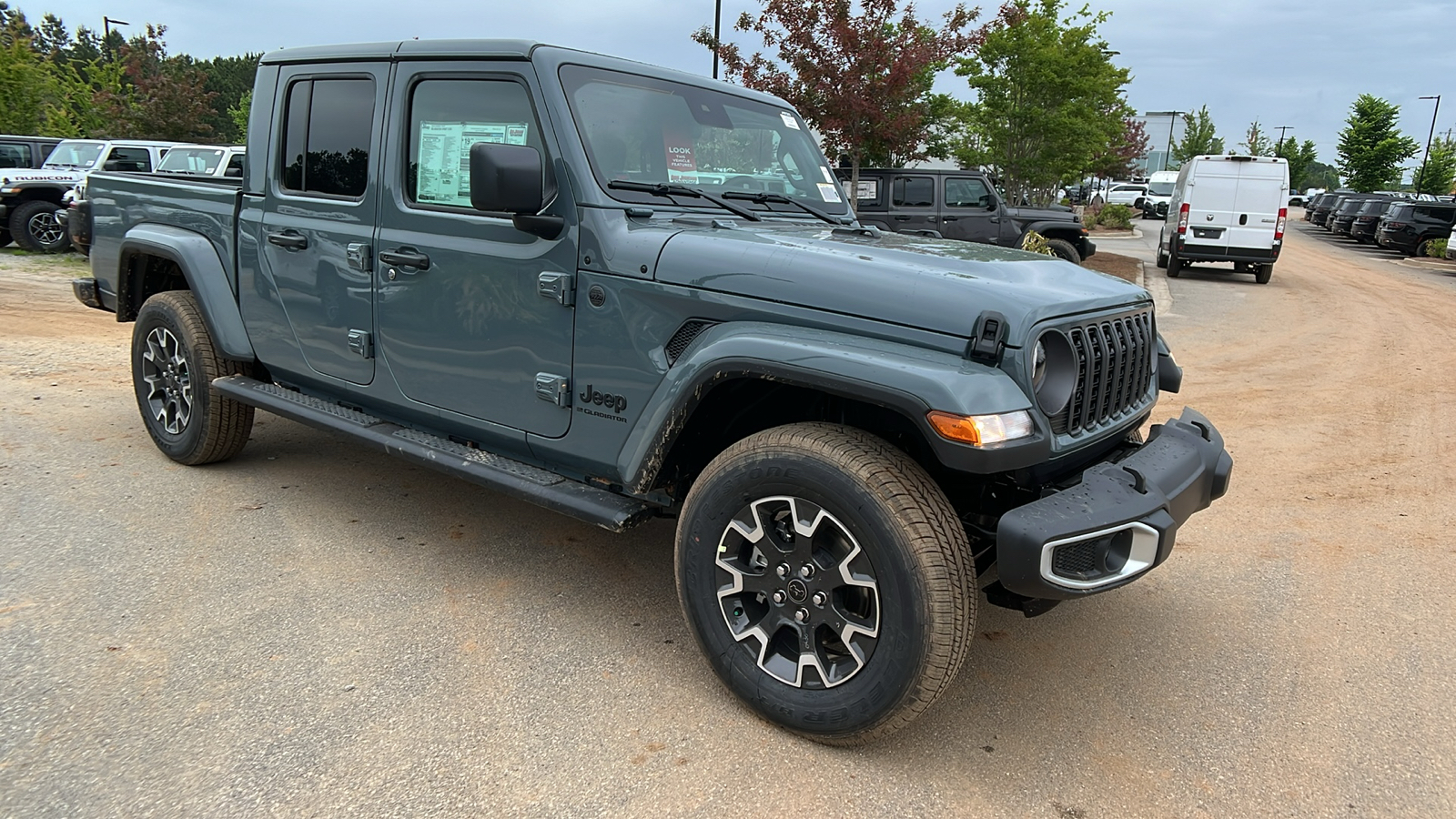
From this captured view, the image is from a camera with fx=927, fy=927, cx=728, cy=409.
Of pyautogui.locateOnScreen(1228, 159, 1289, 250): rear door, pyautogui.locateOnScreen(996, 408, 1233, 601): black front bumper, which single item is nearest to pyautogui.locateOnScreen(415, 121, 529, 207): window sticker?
pyautogui.locateOnScreen(996, 408, 1233, 601): black front bumper

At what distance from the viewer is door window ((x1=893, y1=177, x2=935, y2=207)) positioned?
14.0 m

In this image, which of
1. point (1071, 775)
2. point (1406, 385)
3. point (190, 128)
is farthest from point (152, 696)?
point (190, 128)

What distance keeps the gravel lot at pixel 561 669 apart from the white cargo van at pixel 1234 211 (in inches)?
496

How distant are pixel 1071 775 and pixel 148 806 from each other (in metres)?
2.44

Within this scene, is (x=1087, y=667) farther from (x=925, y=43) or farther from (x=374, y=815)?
(x=925, y=43)

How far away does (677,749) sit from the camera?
265cm

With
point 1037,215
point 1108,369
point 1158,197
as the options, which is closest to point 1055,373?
point 1108,369

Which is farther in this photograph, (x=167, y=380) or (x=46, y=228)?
(x=46, y=228)

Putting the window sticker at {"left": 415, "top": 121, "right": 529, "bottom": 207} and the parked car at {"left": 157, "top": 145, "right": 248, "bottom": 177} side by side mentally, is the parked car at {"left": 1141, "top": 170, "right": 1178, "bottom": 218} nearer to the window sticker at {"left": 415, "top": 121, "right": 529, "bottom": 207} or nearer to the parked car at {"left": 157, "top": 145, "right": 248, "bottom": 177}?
the parked car at {"left": 157, "top": 145, "right": 248, "bottom": 177}

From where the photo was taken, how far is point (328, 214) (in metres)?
3.88

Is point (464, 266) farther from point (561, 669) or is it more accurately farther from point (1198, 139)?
point (1198, 139)

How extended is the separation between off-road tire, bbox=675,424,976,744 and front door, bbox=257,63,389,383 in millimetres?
1849

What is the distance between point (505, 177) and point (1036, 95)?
17944mm

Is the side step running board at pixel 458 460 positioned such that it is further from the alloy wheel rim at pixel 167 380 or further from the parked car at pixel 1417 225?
the parked car at pixel 1417 225
